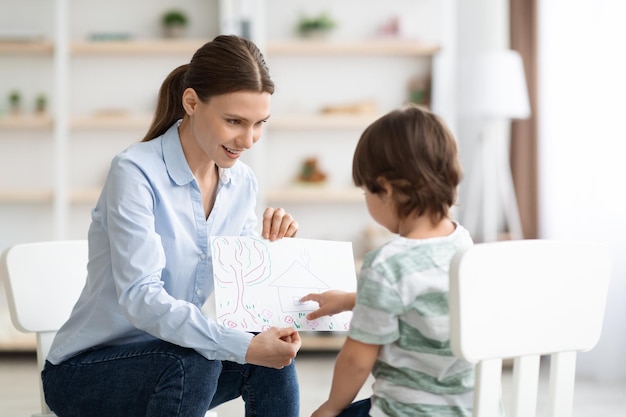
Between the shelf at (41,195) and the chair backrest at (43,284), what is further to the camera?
the shelf at (41,195)

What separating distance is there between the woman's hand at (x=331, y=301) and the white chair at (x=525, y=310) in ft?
1.47

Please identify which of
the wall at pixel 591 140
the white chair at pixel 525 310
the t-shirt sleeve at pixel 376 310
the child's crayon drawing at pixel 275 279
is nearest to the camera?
the white chair at pixel 525 310

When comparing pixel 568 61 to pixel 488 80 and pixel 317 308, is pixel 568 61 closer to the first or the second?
pixel 488 80

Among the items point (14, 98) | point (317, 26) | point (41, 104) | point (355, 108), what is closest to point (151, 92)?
point (41, 104)

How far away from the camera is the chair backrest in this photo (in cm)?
174

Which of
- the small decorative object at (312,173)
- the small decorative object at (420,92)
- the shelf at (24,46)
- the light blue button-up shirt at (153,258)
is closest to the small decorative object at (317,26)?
the small decorative object at (420,92)

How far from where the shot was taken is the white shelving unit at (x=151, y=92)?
4207 mm

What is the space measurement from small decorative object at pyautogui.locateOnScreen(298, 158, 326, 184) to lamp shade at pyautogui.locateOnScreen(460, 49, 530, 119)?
0.82m

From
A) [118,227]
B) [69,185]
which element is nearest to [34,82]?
[69,185]

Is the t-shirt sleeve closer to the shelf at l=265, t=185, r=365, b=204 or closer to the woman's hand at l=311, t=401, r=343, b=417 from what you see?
the woman's hand at l=311, t=401, r=343, b=417

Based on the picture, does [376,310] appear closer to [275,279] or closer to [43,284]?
[275,279]

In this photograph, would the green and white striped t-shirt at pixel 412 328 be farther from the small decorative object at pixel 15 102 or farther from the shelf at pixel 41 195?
the small decorative object at pixel 15 102

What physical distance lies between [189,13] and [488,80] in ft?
4.99

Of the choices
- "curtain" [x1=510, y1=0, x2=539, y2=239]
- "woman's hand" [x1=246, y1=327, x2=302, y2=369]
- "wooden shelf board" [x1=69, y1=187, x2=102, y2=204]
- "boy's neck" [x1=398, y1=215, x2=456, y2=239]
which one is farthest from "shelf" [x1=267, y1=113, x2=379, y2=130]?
"boy's neck" [x1=398, y1=215, x2=456, y2=239]
